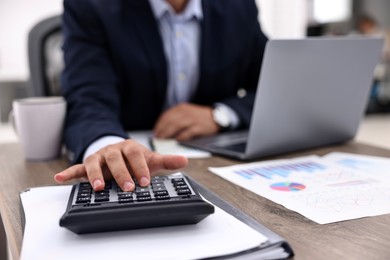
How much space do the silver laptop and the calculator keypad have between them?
24 centimetres

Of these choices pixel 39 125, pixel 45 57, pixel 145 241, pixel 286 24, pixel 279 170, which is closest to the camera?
pixel 145 241

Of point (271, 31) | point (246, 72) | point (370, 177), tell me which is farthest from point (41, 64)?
point (271, 31)

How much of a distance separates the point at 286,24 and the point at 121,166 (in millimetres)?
2664

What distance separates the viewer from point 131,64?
97cm

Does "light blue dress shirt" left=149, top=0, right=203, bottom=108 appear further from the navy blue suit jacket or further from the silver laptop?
the silver laptop

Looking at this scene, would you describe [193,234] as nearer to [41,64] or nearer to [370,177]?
[370,177]

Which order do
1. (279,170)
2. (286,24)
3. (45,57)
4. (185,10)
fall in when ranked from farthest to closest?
(286,24)
(45,57)
(185,10)
(279,170)

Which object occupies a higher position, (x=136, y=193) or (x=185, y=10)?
(x=185, y=10)

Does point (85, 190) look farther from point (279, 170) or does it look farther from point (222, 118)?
point (222, 118)

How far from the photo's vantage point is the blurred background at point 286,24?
2.63 meters

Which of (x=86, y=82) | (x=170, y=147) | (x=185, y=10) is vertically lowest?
(x=170, y=147)

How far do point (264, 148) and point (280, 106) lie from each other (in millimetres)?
71

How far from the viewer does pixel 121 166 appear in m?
0.49

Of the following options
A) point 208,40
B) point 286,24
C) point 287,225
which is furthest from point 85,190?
point 286,24
